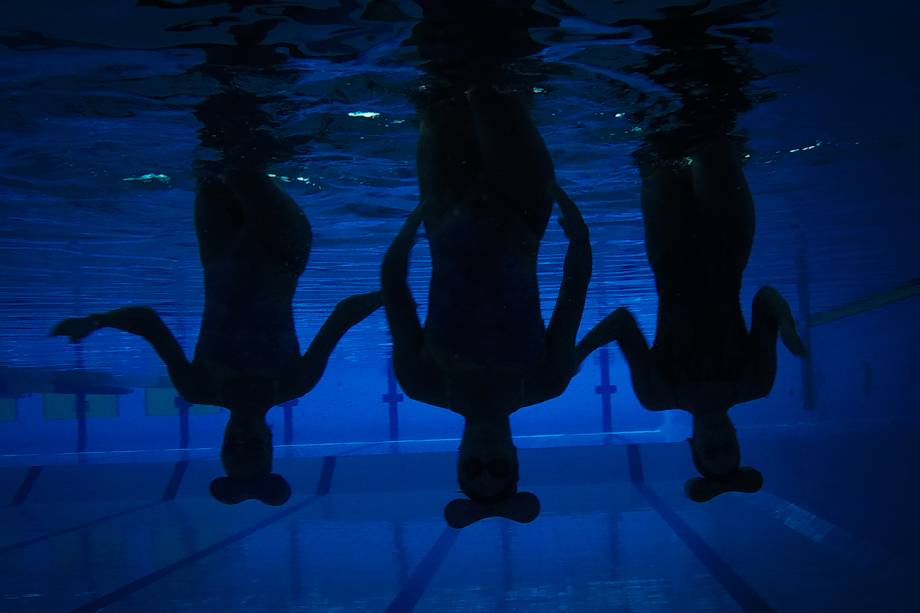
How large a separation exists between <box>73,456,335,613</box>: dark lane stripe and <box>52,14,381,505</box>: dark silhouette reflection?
4.10 metres

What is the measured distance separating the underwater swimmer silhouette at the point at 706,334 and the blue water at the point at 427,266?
3.57 ft

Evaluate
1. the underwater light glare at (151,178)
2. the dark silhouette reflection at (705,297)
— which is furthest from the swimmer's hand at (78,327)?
the underwater light glare at (151,178)

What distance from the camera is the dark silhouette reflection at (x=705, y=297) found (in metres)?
4.77

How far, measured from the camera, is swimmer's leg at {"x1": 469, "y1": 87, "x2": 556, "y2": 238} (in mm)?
4930

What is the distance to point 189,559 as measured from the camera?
10.1 meters

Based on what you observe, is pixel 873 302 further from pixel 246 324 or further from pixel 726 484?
pixel 246 324

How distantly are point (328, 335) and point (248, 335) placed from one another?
68 cm

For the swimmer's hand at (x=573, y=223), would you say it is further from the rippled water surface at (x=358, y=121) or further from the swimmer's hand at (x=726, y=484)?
the swimmer's hand at (x=726, y=484)

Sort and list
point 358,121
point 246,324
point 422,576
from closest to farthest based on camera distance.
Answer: point 246,324 → point 358,121 → point 422,576

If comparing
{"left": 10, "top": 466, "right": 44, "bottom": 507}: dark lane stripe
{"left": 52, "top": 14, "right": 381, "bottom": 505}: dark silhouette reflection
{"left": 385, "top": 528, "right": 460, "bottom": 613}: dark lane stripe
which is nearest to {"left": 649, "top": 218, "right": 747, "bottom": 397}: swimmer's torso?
{"left": 52, "top": 14, "right": 381, "bottom": 505}: dark silhouette reflection

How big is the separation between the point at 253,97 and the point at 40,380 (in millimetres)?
→ 32863

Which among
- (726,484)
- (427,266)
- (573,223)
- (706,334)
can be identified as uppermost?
(427,266)

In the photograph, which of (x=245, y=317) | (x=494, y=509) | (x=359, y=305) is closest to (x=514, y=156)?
(x=359, y=305)

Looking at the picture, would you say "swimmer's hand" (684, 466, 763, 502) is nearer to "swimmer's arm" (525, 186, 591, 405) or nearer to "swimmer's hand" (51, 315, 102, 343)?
"swimmer's arm" (525, 186, 591, 405)
